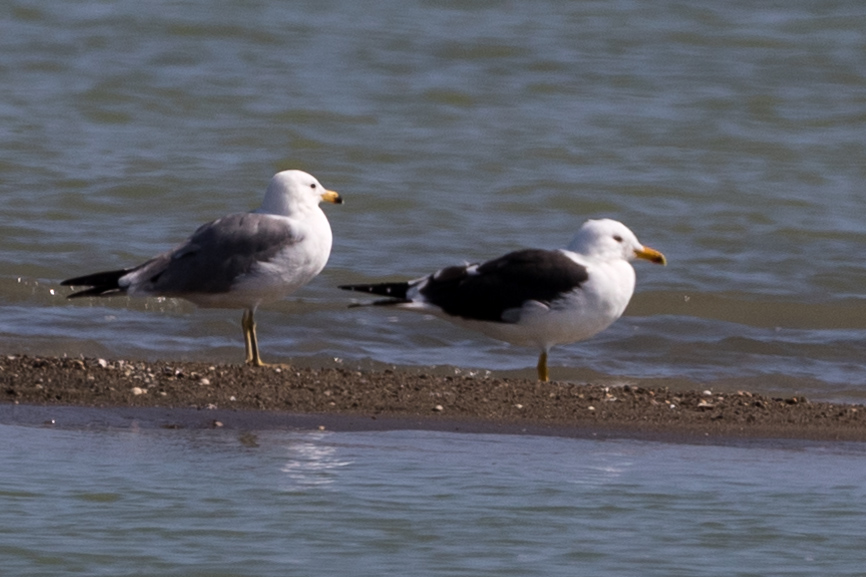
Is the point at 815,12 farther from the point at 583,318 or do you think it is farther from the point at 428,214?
the point at 583,318

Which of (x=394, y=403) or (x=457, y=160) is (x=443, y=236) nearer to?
(x=457, y=160)

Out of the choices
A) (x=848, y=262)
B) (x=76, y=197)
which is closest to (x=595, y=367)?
(x=848, y=262)

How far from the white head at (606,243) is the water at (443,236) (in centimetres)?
89

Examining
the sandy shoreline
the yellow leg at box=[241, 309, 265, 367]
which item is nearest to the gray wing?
the yellow leg at box=[241, 309, 265, 367]

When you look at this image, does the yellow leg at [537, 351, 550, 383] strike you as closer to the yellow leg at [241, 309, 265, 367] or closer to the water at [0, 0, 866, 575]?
the water at [0, 0, 866, 575]

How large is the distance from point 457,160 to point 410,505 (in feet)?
29.7

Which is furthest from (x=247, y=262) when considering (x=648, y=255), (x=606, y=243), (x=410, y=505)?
(x=410, y=505)

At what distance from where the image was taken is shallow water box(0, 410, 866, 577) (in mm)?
4406

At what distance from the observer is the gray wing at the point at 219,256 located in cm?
750

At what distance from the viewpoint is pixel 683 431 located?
6.22 meters

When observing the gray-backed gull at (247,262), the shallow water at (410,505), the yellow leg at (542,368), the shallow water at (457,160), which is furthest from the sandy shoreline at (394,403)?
the shallow water at (457,160)

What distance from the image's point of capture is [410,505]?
4.89 m

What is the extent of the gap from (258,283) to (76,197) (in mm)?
4924

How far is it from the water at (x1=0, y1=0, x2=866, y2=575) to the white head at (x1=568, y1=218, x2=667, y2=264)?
35.2 inches
